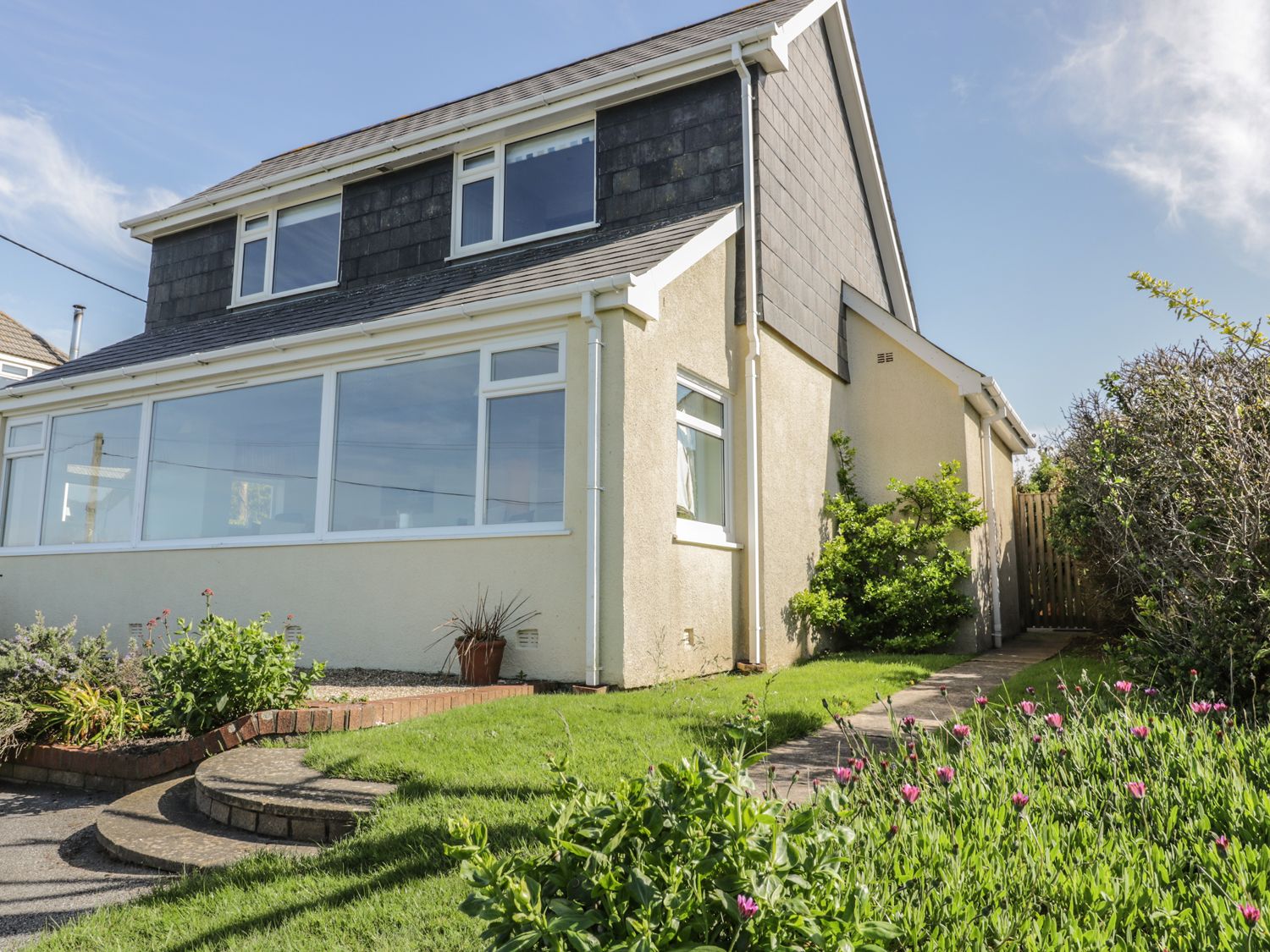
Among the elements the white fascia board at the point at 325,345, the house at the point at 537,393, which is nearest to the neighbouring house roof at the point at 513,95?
the house at the point at 537,393

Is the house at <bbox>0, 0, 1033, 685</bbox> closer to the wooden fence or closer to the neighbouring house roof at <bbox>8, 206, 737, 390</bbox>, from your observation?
the neighbouring house roof at <bbox>8, 206, 737, 390</bbox>

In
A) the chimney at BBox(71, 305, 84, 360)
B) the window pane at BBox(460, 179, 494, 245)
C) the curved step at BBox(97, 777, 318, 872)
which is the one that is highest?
the chimney at BBox(71, 305, 84, 360)

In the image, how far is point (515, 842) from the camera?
3.45m

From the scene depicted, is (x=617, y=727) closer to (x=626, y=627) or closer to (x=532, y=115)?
(x=626, y=627)

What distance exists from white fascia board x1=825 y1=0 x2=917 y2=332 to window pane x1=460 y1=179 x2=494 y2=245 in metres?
5.60

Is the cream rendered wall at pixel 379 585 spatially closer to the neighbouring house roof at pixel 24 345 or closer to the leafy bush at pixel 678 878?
the leafy bush at pixel 678 878

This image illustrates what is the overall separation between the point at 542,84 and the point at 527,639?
8544mm

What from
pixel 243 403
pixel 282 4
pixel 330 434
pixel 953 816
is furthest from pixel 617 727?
pixel 282 4

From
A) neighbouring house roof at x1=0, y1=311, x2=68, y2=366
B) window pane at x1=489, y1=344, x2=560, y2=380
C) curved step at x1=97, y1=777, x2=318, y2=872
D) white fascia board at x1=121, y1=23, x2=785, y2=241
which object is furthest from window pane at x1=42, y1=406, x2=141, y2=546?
neighbouring house roof at x1=0, y1=311, x2=68, y2=366

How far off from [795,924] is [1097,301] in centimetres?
1184

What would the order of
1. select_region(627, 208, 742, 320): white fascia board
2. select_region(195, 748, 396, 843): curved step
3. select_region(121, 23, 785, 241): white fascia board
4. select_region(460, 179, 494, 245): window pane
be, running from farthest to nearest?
1. select_region(460, 179, 494, 245): window pane
2. select_region(121, 23, 785, 241): white fascia board
3. select_region(627, 208, 742, 320): white fascia board
4. select_region(195, 748, 396, 843): curved step

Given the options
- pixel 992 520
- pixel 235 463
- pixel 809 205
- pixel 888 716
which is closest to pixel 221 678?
pixel 888 716

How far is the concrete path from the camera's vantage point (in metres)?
4.43

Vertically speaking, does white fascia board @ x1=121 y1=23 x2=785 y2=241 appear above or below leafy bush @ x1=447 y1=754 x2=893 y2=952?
above
